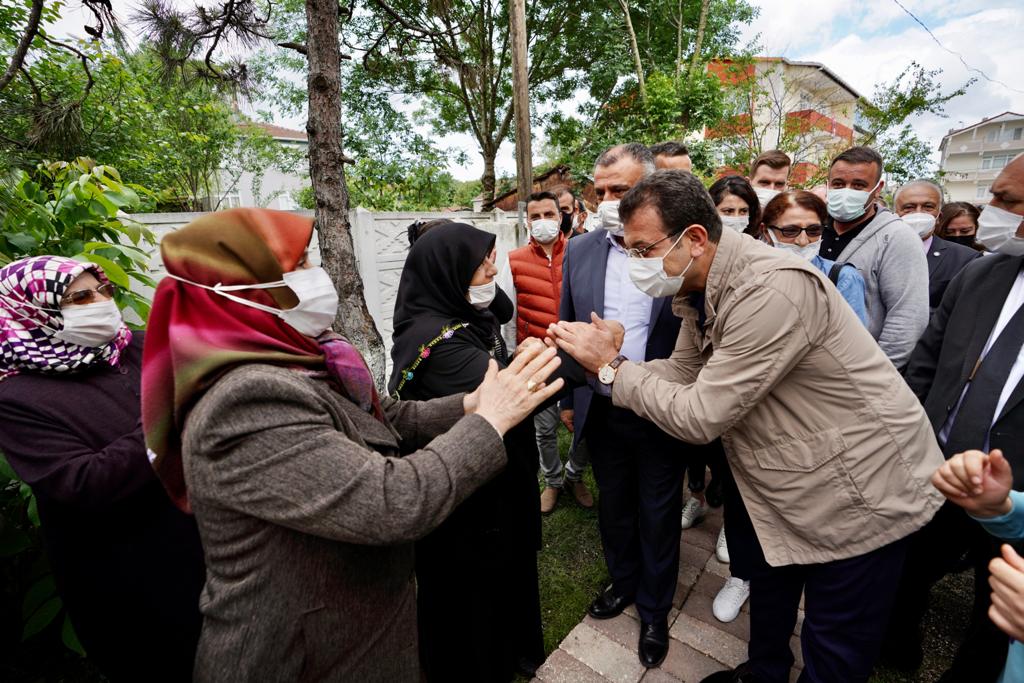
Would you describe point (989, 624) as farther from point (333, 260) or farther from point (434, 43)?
point (434, 43)

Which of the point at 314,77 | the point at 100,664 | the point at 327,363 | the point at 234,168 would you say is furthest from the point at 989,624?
the point at 234,168

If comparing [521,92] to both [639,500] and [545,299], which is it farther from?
[639,500]

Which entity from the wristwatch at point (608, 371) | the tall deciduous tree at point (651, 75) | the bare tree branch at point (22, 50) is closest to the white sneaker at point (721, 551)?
the wristwatch at point (608, 371)

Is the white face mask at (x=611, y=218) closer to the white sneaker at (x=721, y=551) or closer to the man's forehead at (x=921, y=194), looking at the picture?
the white sneaker at (x=721, y=551)

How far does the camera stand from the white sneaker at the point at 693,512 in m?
3.23

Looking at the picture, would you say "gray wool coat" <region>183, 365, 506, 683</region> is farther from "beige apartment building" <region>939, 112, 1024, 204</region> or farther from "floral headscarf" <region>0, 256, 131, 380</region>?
"beige apartment building" <region>939, 112, 1024, 204</region>

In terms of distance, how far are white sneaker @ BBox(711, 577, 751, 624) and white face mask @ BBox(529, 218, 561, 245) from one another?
244 centimetres

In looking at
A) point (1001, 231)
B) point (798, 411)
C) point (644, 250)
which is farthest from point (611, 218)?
point (1001, 231)

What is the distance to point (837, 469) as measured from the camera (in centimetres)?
149

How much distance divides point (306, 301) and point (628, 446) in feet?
5.52

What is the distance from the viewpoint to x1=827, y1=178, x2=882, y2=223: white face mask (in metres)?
2.75

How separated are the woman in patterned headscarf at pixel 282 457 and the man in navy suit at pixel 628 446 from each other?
1.15m

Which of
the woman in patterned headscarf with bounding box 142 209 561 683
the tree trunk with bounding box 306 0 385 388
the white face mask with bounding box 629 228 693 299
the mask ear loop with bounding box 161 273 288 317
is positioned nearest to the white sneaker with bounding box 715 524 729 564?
the white face mask with bounding box 629 228 693 299

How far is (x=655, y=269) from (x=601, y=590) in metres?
1.90
